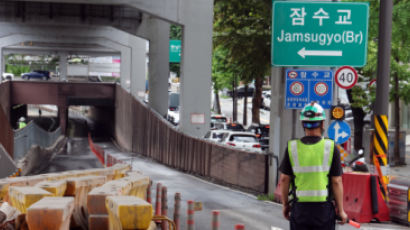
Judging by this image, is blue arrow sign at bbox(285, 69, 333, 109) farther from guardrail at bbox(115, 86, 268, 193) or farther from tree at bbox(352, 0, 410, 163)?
tree at bbox(352, 0, 410, 163)

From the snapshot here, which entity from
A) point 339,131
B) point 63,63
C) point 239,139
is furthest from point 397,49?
point 63,63

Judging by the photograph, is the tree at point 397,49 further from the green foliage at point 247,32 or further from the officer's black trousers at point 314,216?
the officer's black trousers at point 314,216

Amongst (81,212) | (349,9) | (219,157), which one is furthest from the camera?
(219,157)

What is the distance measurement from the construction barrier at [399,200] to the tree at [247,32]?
1659 centimetres

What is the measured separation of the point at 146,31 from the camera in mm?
42156

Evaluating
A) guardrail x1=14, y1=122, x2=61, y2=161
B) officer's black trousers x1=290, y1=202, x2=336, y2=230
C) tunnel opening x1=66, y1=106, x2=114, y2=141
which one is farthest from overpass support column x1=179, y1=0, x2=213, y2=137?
tunnel opening x1=66, y1=106, x2=114, y2=141

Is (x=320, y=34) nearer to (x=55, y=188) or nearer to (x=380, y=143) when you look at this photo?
(x=380, y=143)

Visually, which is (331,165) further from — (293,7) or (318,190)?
(293,7)

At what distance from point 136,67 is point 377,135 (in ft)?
141

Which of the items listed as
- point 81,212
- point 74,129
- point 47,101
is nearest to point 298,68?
point 81,212

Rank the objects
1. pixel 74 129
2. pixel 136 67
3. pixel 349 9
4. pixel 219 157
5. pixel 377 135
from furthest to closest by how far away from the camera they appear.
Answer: pixel 74 129 < pixel 136 67 < pixel 219 157 < pixel 349 9 < pixel 377 135

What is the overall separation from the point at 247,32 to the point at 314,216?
26.0 m

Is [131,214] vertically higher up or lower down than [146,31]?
lower down

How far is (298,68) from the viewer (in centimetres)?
1780
